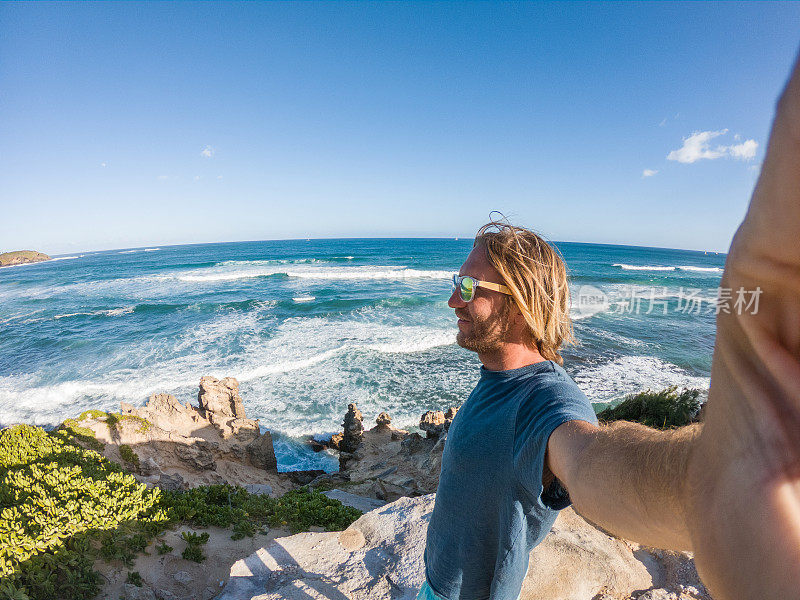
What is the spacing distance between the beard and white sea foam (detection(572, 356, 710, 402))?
1128 centimetres

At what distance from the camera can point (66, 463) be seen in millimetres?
4789

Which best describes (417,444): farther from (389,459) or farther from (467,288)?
(467,288)

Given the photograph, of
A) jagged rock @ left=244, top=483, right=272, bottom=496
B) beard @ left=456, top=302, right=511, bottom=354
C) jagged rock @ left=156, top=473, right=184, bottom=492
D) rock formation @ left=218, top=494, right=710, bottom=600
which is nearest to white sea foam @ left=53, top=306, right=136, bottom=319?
jagged rock @ left=244, top=483, right=272, bottom=496

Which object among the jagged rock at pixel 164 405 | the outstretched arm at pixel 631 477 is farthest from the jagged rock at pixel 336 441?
the outstretched arm at pixel 631 477

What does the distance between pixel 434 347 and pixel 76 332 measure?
1999cm

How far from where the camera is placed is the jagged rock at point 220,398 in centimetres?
968

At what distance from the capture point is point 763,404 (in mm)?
459

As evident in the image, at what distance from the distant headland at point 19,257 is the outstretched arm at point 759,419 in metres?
116

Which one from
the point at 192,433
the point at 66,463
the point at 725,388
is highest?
the point at 725,388

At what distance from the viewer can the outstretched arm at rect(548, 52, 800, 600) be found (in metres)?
0.41

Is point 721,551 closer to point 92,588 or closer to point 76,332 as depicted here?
point 92,588

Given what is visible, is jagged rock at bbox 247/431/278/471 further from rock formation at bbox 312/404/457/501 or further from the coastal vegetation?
the coastal vegetation

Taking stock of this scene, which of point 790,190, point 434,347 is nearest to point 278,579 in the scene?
point 790,190

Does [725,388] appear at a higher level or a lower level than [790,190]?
lower
